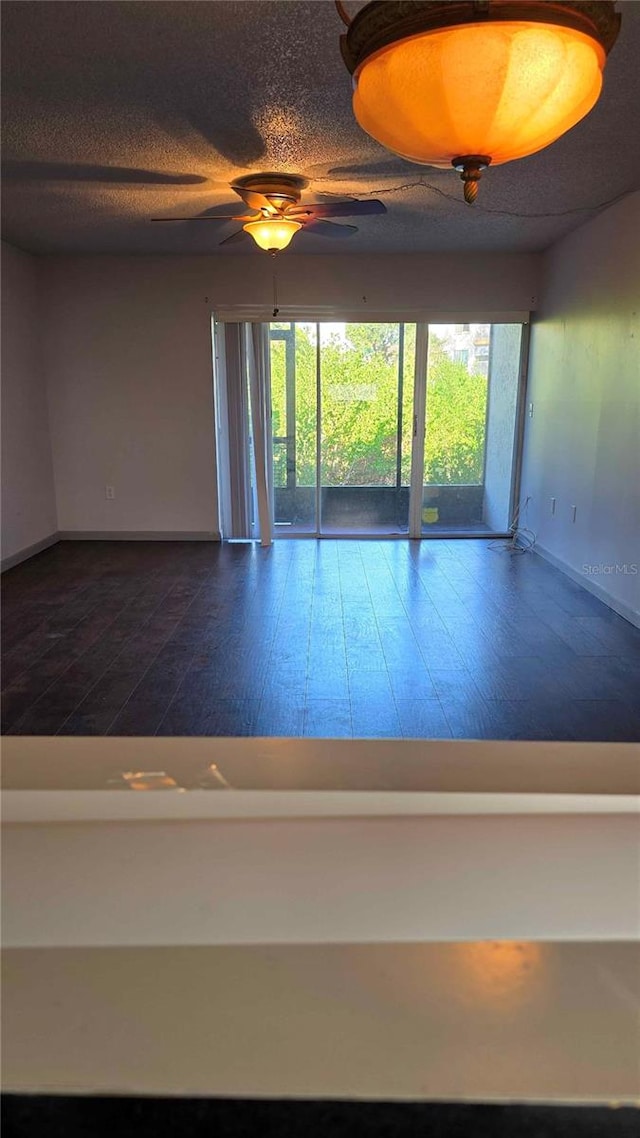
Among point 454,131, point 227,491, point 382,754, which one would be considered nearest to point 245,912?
point 382,754

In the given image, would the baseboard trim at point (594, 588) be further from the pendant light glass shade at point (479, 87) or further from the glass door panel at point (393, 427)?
the pendant light glass shade at point (479, 87)

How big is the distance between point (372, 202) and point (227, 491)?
3642 millimetres

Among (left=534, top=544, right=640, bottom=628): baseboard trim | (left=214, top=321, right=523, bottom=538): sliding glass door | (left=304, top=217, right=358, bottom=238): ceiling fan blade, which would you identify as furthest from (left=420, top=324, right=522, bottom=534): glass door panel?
(left=304, top=217, right=358, bottom=238): ceiling fan blade

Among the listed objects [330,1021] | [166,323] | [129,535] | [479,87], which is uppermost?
[166,323]

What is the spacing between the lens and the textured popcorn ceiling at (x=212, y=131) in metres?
2.27

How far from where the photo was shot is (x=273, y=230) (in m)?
3.88

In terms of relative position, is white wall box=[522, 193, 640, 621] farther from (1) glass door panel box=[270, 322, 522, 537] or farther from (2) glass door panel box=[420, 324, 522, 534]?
(1) glass door panel box=[270, 322, 522, 537]

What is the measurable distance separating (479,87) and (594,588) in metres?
4.12

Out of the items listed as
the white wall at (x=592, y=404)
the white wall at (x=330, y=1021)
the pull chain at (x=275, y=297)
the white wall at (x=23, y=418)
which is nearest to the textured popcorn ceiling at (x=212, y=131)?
the white wall at (x=592, y=404)

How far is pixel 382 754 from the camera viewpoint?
679 mm

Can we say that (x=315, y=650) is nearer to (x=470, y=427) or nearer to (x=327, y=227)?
(x=327, y=227)

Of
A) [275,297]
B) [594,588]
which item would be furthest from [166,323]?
[594,588]

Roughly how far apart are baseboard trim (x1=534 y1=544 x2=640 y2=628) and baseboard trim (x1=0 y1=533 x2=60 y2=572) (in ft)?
14.4

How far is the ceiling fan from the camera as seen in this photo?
3.58 meters
